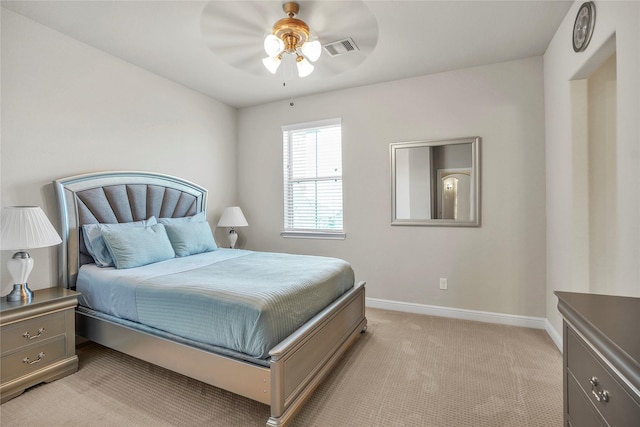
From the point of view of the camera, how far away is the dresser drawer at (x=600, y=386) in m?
0.75

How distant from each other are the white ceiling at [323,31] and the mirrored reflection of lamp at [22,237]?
1.54 m

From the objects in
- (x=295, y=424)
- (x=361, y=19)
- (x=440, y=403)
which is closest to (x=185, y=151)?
(x=361, y=19)

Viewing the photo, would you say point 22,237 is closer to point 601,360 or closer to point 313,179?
point 313,179

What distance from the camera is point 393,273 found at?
3.54 meters

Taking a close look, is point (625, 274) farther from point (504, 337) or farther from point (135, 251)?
point (135, 251)

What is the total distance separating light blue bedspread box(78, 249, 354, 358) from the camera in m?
1.65

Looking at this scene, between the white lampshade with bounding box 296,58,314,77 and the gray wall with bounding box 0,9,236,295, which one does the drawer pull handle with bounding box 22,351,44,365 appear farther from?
the white lampshade with bounding box 296,58,314,77

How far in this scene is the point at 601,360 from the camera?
2.94ft

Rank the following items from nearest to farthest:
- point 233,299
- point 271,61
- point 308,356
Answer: point 233,299, point 308,356, point 271,61

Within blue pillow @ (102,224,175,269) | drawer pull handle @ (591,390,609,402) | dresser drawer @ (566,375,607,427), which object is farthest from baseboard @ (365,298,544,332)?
blue pillow @ (102,224,175,269)

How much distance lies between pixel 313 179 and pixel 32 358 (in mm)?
3045

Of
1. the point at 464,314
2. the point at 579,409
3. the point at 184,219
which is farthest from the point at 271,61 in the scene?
the point at 464,314

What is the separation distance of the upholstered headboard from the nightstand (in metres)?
0.35

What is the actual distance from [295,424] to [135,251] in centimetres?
187
